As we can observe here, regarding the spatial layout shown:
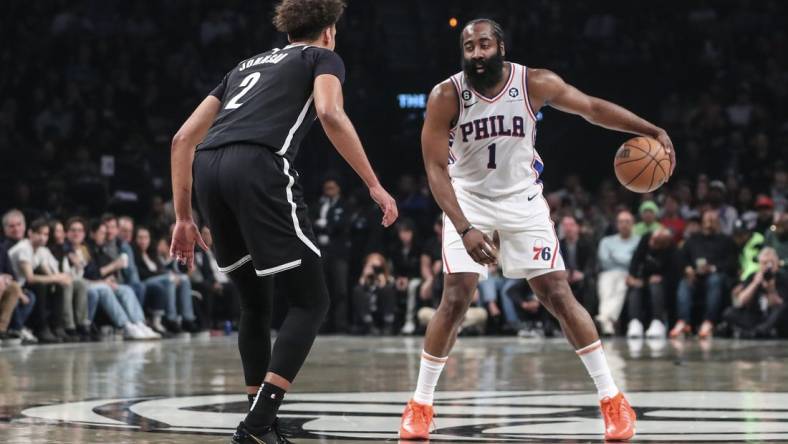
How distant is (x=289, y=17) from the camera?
5359 mm

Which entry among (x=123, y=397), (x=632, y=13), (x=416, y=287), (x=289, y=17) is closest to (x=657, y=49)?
(x=632, y=13)

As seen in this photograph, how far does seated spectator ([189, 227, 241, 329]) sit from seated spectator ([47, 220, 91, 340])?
2102 millimetres

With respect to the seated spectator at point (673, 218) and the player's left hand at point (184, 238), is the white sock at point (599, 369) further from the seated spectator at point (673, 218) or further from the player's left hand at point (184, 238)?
the seated spectator at point (673, 218)

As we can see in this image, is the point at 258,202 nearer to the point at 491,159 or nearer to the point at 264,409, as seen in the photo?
the point at 264,409

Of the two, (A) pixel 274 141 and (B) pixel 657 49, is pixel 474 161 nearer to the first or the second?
(A) pixel 274 141

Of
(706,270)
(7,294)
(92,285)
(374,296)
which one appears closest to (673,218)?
(706,270)

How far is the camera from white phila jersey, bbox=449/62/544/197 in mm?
6066

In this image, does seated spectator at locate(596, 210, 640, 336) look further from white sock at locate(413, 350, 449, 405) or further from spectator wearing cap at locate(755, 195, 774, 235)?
white sock at locate(413, 350, 449, 405)

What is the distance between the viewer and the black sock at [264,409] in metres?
5.01

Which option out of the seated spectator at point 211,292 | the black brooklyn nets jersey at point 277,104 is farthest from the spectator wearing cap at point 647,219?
the black brooklyn nets jersey at point 277,104

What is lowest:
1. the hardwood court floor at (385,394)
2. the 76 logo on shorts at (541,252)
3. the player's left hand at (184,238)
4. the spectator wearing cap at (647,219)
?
the hardwood court floor at (385,394)

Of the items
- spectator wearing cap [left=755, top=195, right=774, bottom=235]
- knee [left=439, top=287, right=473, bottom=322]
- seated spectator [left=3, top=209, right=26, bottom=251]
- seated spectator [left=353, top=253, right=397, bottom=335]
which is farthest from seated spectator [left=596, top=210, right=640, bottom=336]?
knee [left=439, top=287, right=473, bottom=322]

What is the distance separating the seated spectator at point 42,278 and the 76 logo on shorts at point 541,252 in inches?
326

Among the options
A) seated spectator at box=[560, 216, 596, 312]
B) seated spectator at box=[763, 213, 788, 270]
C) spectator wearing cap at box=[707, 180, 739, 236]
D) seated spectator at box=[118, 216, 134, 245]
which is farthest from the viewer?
spectator wearing cap at box=[707, 180, 739, 236]
